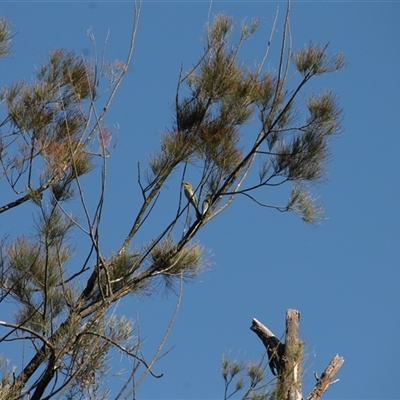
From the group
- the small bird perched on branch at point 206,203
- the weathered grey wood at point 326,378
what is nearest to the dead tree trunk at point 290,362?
the weathered grey wood at point 326,378

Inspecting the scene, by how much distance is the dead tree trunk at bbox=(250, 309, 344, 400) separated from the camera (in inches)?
104

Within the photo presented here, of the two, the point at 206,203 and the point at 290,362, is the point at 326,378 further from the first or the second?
the point at 206,203

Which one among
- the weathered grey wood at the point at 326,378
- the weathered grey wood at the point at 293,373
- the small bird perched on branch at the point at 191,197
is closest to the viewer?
the weathered grey wood at the point at 293,373

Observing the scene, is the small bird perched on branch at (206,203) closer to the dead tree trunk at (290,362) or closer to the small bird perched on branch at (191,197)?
the small bird perched on branch at (191,197)

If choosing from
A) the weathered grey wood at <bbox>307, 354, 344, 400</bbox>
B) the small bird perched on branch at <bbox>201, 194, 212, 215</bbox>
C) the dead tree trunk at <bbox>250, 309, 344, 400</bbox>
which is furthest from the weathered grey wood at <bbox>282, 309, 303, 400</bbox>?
the small bird perched on branch at <bbox>201, 194, 212, 215</bbox>

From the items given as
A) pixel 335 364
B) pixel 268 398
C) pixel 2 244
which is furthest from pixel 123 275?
pixel 335 364

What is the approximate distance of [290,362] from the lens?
279 centimetres

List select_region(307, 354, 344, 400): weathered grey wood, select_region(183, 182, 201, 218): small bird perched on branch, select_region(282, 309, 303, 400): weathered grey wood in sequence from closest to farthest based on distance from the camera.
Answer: select_region(282, 309, 303, 400): weathered grey wood
select_region(183, 182, 201, 218): small bird perched on branch
select_region(307, 354, 344, 400): weathered grey wood

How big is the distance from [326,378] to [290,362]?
0.74 m

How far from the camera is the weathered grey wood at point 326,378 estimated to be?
3.43 meters

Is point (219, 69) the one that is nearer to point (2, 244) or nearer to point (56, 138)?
point (56, 138)

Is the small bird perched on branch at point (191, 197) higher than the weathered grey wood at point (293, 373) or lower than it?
higher

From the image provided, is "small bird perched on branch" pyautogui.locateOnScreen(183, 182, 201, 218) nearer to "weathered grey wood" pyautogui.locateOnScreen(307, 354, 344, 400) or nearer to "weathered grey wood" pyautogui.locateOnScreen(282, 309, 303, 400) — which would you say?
"weathered grey wood" pyautogui.locateOnScreen(282, 309, 303, 400)

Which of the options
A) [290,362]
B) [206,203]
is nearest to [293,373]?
[290,362]
